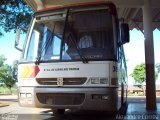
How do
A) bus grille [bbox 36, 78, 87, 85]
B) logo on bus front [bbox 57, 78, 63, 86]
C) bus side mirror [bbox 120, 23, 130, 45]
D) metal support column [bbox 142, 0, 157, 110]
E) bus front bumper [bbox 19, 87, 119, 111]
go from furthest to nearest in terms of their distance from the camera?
metal support column [bbox 142, 0, 157, 110] → bus side mirror [bbox 120, 23, 130, 45] → logo on bus front [bbox 57, 78, 63, 86] → bus grille [bbox 36, 78, 87, 85] → bus front bumper [bbox 19, 87, 119, 111]

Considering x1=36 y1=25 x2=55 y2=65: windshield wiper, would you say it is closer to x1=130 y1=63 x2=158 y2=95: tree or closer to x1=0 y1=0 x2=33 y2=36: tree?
x1=0 y1=0 x2=33 y2=36: tree

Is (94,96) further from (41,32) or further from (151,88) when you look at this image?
(151,88)

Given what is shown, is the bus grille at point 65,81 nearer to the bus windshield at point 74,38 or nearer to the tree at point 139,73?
the bus windshield at point 74,38

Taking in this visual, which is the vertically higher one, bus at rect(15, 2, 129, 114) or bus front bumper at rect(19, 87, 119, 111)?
bus at rect(15, 2, 129, 114)

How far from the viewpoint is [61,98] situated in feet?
25.0

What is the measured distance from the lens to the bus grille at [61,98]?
7.48m

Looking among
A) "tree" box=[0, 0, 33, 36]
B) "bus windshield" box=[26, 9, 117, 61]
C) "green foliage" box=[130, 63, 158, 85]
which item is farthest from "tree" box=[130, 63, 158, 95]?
"bus windshield" box=[26, 9, 117, 61]

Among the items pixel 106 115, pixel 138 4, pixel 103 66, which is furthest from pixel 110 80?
pixel 138 4

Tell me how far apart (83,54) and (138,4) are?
9045 mm

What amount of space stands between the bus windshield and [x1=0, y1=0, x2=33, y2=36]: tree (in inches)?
394

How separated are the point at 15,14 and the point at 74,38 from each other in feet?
36.2

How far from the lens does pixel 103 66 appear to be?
7477 mm

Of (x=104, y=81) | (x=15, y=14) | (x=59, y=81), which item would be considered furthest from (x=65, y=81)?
(x=15, y=14)

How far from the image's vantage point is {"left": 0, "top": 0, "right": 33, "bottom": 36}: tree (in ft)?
59.3
